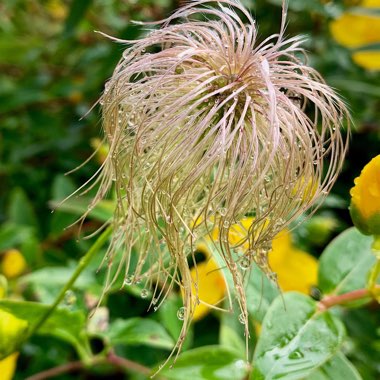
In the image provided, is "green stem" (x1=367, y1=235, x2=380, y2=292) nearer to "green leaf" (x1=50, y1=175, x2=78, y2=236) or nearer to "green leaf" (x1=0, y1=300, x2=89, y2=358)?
"green leaf" (x1=0, y1=300, x2=89, y2=358)

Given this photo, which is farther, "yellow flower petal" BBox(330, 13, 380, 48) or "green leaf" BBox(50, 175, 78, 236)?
"yellow flower petal" BBox(330, 13, 380, 48)

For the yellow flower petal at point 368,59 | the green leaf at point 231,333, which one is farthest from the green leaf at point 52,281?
the yellow flower petal at point 368,59

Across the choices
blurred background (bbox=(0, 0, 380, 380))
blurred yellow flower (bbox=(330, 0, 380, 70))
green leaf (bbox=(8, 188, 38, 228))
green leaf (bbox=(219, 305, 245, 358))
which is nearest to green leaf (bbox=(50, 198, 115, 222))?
blurred background (bbox=(0, 0, 380, 380))

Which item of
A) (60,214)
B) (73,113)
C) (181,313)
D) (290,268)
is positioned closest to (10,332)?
(181,313)

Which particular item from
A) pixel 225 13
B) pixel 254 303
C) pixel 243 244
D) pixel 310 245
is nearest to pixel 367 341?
pixel 310 245

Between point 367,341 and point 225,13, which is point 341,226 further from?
point 225,13

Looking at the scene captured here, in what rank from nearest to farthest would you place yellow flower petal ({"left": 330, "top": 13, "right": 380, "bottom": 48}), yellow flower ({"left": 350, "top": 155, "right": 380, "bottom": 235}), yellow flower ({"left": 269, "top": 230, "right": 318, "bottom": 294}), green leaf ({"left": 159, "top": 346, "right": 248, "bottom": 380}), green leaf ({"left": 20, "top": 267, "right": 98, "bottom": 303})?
yellow flower ({"left": 350, "top": 155, "right": 380, "bottom": 235})
green leaf ({"left": 159, "top": 346, "right": 248, "bottom": 380})
green leaf ({"left": 20, "top": 267, "right": 98, "bottom": 303})
yellow flower ({"left": 269, "top": 230, "right": 318, "bottom": 294})
yellow flower petal ({"left": 330, "top": 13, "right": 380, "bottom": 48})
